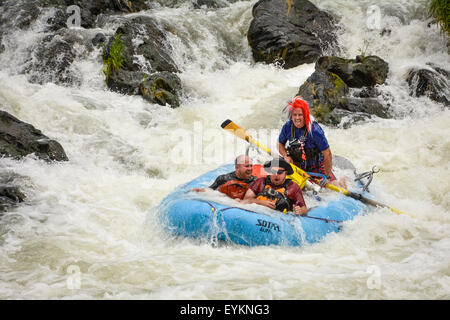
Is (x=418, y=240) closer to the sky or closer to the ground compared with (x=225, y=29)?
closer to the ground

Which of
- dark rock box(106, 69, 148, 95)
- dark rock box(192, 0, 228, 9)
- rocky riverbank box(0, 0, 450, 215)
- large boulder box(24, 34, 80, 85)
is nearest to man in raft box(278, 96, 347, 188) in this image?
rocky riverbank box(0, 0, 450, 215)

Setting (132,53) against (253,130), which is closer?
(253,130)

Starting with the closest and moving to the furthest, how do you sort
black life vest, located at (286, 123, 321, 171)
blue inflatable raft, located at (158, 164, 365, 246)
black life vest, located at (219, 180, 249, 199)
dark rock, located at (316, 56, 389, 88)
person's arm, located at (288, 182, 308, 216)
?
blue inflatable raft, located at (158, 164, 365, 246)
person's arm, located at (288, 182, 308, 216)
black life vest, located at (219, 180, 249, 199)
black life vest, located at (286, 123, 321, 171)
dark rock, located at (316, 56, 389, 88)

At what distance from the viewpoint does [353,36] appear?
11.4 meters

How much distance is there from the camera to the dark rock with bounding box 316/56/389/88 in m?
8.80

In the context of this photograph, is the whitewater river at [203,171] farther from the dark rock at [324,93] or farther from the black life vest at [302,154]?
the black life vest at [302,154]

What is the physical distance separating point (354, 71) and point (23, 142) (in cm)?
591

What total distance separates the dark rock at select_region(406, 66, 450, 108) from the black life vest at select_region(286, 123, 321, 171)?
181 inches

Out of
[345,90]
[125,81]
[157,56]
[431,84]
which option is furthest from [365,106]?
[125,81]

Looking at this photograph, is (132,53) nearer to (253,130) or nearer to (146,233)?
(253,130)

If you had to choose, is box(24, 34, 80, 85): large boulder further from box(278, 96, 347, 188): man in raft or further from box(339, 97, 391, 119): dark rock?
box(278, 96, 347, 188): man in raft
